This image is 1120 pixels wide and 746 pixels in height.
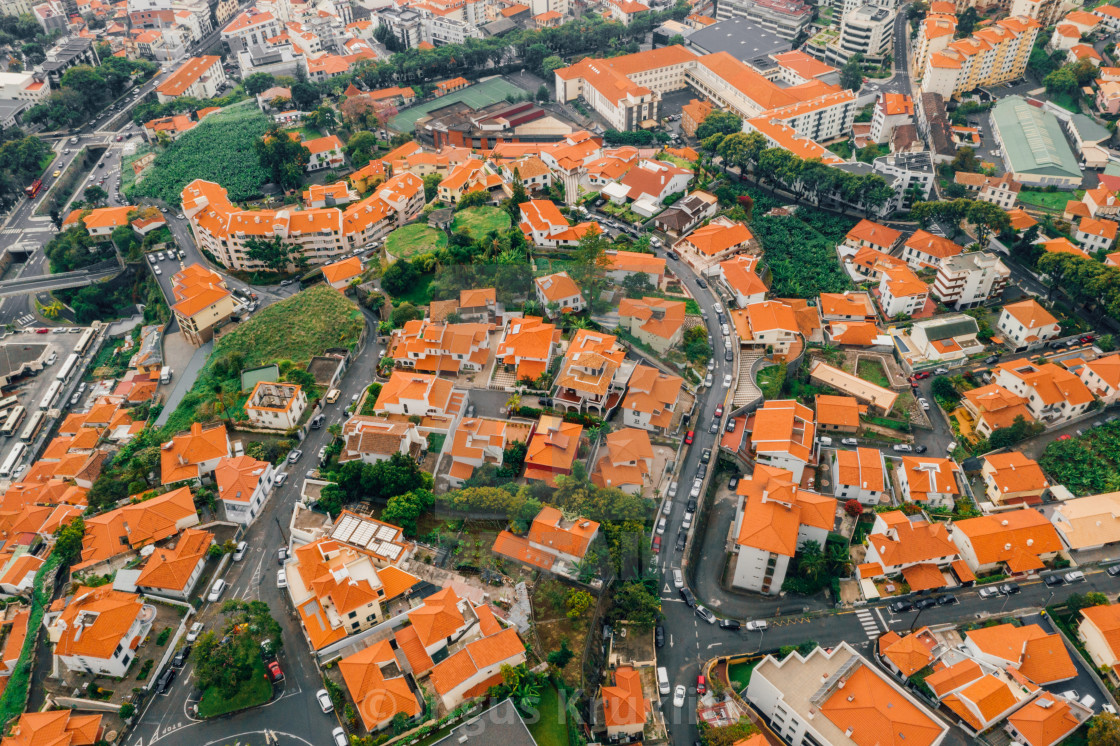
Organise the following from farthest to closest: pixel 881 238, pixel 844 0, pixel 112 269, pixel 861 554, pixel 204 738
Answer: pixel 844 0 < pixel 112 269 < pixel 881 238 < pixel 861 554 < pixel 204 738

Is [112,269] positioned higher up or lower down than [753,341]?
lower down

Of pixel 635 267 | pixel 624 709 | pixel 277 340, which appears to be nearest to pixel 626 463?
pixel 624 709

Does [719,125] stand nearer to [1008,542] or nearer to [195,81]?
[1008,542]

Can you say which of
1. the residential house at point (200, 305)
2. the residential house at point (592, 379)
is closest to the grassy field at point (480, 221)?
the residential house at point (592, 379)

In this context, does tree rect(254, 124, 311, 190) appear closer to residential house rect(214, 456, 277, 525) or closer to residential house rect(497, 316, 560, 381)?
residential house rect(497, 316, 560, 381)

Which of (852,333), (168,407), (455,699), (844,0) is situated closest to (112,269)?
(168,407)

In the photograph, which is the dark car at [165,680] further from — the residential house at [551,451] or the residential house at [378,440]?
the residential house at [551,451]

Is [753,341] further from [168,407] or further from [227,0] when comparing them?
[227,0]
